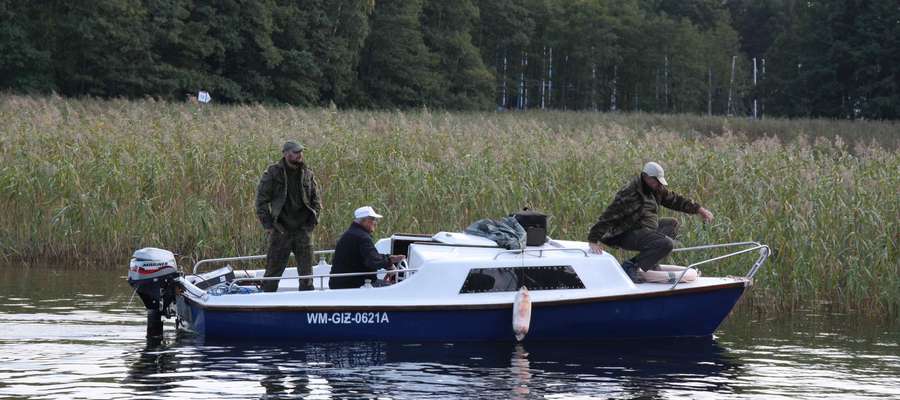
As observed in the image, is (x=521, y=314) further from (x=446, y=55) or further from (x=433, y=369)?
(x=446, y=55)

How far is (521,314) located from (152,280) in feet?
13.1

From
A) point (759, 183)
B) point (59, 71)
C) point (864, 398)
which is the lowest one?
point (864, 398)

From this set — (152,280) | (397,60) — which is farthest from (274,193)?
(397,60)

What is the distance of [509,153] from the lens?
75.7 feet

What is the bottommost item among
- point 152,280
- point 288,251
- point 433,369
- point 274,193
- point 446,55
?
point 433,369

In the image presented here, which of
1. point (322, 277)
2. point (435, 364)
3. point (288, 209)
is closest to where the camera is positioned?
point (435, 364)

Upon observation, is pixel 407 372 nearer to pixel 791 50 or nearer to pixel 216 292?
pixel 216 292

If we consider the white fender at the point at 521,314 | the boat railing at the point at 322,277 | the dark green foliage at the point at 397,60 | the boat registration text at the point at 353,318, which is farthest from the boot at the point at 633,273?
the dark green foliage at the point at 397,60

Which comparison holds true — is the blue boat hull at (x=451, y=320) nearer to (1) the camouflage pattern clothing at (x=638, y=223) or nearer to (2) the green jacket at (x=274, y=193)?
(1) the camouflage pattern clothing at (x=638, y=223)

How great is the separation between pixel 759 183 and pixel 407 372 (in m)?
8.45

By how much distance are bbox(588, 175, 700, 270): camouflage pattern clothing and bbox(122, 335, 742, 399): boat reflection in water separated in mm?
1036

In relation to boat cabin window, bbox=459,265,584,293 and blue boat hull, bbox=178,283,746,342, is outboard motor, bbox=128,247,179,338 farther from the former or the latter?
boat cabin window, bbox=459,265,584,293

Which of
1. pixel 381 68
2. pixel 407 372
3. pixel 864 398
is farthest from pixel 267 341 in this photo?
pixel 381 68

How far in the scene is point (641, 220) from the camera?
15812 millimetres
